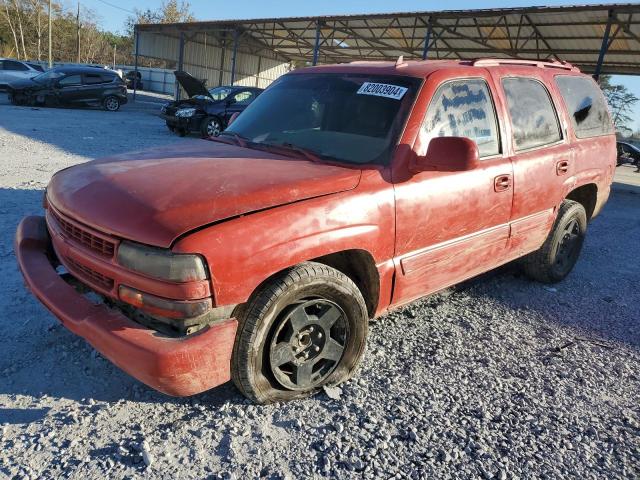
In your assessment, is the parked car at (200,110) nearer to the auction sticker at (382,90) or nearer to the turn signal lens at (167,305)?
the auction sticker at (382,90)

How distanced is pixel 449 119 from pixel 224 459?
2405mm

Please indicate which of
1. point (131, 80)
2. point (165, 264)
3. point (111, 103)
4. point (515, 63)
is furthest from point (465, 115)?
point (131, 80)

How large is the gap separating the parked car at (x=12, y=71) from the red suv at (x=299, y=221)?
25912mm

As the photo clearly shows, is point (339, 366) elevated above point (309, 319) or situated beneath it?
situated beneath

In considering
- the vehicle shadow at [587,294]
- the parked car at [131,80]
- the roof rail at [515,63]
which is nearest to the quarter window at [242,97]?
the vehicle shadow at [587,294]

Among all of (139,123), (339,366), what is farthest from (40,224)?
(139,123)

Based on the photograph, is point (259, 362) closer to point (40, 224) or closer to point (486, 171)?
point (40, 224)

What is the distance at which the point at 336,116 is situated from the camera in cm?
337

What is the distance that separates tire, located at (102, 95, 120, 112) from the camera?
21.2m

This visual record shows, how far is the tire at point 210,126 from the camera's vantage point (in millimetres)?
14023

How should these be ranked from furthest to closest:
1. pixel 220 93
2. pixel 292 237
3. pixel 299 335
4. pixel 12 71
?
1. pixel 12 71
2. pixel 220 93
3. pixel 299 335
4. pixel 292 237

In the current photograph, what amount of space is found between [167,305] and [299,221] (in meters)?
0.72

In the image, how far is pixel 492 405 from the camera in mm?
2828

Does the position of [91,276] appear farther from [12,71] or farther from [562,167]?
[12,71]
